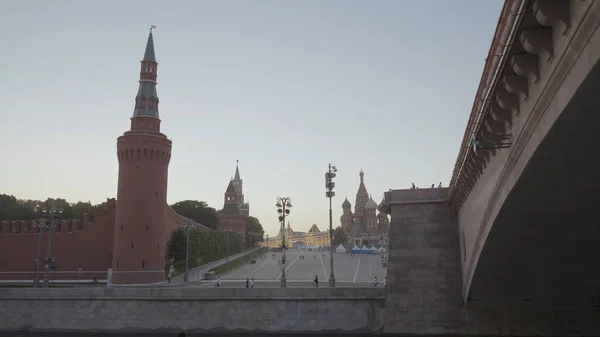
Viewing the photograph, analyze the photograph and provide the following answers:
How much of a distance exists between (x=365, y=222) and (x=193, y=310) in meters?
139

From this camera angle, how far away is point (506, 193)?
11508 millimetres

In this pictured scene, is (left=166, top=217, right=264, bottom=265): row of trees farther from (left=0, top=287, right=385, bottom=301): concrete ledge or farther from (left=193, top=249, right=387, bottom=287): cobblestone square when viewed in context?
(left=0, top=287, right=385, bottom=301): concrete ledge

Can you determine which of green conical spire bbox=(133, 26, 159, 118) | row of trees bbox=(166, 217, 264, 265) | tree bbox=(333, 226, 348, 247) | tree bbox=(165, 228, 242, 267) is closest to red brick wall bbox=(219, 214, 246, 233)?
row of trees bbox=(166, 217, 264, 265)

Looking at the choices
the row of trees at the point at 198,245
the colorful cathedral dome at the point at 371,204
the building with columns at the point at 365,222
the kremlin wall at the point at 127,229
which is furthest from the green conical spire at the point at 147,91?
the colorful cathedral dome at the point at 371,204

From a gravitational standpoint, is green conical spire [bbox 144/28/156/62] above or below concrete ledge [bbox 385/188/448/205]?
above

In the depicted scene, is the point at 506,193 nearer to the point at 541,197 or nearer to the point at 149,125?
the point at 541,197

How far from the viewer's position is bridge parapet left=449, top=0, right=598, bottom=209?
21.9 feet

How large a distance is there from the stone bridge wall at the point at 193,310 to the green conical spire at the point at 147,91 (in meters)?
20.5

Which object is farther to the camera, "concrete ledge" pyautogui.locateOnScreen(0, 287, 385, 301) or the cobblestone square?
the cobblestone square

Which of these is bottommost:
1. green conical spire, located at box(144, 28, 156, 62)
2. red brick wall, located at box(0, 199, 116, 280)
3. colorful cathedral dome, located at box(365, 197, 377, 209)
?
red brick wall, located at box(0, 199, 116, 280)

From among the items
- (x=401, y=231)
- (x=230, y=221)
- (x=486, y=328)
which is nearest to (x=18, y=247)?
(x=401, y=231)

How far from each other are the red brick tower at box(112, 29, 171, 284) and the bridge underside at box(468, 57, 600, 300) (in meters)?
29.3

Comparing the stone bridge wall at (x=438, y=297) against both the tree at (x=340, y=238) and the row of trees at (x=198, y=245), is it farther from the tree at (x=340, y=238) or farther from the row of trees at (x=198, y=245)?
the tree at (x=340, y=238)

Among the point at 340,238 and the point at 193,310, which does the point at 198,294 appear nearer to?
the point at 193,310
